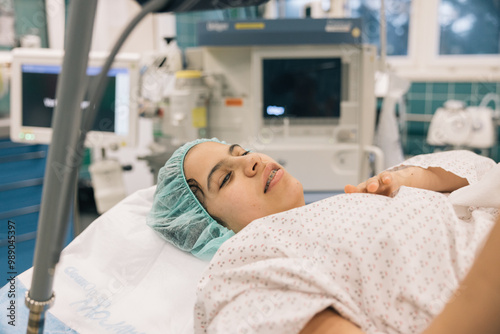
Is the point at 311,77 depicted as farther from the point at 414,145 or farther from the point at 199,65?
the point at 414,145

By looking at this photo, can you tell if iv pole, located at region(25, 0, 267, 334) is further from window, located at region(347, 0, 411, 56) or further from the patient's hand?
window, located at region(347, 0, 411, 56)

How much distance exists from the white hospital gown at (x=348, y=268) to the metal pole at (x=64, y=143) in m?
0.37

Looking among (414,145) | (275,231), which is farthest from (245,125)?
(414,145)

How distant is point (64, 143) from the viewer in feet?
1.61

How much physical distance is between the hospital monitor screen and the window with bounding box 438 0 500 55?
9.62 feet

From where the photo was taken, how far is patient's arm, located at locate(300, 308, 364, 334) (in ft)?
2.53

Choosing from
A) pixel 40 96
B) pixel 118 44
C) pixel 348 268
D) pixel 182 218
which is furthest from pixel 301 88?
pixel 118 44

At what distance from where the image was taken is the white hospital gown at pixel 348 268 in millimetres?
793

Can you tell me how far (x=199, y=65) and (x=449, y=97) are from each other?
2.28 metres

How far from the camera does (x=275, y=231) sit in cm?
93

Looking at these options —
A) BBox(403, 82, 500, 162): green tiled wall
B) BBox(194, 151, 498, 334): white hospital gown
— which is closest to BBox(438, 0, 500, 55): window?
BBox(403, 82, 500, 162): green tiled wall

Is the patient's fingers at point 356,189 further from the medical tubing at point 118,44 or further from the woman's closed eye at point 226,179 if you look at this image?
the medical tubing at point 118,44

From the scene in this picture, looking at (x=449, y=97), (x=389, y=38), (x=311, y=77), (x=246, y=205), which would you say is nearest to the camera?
(x=246, y=205)
